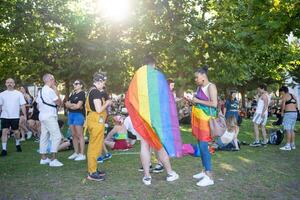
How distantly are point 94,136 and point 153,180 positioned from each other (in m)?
1.34

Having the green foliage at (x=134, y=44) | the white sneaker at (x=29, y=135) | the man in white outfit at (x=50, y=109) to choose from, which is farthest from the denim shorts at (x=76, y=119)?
the green foliage at (x=134, y=44)

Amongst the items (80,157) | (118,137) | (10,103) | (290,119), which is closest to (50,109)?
(80,157)

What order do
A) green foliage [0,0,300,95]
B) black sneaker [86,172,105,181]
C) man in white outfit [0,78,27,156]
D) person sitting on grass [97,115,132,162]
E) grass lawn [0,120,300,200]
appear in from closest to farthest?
grass lawn [0,120,300,200] → black sneaker [86,172,105,181] → man in white outfit [0,78,27,156] → person sitting on grass [97,115,132,162] → green foliage [0,0,300,95]

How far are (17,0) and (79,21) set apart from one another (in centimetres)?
685

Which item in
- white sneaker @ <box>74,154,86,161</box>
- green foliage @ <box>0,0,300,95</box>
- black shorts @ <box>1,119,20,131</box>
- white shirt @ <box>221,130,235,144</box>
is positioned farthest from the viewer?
green foliage @ <box>0,0,300,95</box>

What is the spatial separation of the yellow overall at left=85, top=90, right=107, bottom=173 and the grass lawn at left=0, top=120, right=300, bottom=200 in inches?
15.0

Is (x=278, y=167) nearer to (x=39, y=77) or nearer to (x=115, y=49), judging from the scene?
(x=115, y=49)

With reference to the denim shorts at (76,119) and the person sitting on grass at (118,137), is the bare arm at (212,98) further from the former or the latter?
the person sitting on grass at (118,137)

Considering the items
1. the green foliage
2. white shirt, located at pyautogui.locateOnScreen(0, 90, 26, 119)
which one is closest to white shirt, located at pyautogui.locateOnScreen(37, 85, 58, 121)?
white shirt, located at pyautogui.locateOnScreen(0, 90, 26, 119)

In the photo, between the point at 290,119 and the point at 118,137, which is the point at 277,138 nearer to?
the point at 290,119

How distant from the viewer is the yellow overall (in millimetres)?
7668

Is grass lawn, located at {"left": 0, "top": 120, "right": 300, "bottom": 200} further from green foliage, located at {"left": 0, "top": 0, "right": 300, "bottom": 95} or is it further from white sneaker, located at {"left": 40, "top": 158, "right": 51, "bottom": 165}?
green foliage, located at {"left": 0, "top": 0, "right": 300, "bottom": 95}

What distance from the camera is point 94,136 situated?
7723 millimetres

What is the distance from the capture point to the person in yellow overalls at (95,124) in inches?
302
